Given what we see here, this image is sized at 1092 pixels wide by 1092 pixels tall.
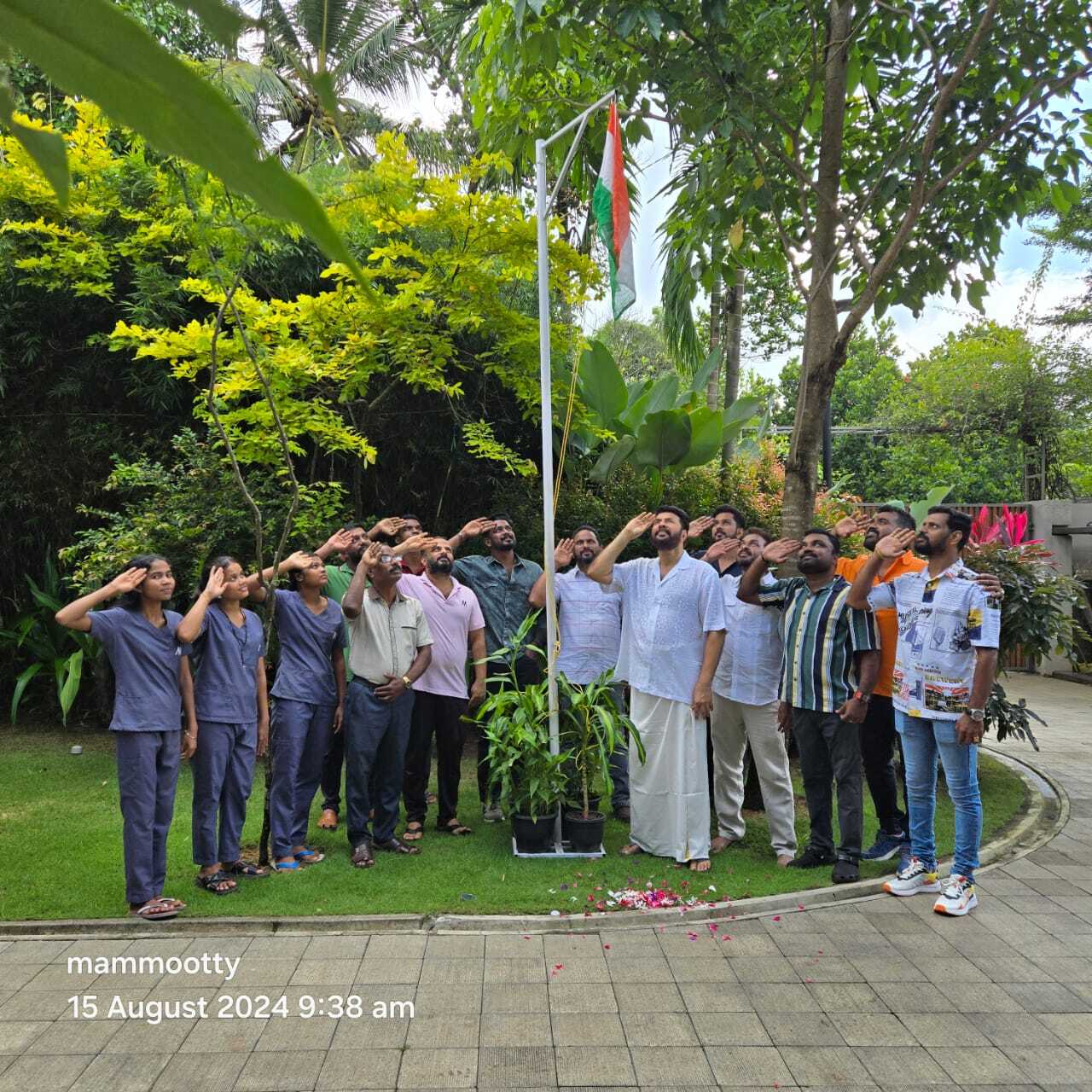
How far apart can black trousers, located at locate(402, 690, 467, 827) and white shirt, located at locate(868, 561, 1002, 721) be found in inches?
103

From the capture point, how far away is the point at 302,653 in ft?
17.0

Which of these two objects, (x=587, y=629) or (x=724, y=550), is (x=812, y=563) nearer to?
(x=724, y=550)

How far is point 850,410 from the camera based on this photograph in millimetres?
25844

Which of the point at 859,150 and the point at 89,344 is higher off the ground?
the point at 859,150

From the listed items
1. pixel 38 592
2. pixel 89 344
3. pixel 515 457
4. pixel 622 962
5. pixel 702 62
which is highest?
pixel 702 62

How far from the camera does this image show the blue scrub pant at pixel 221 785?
4.70 meters

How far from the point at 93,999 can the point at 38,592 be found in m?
5.84

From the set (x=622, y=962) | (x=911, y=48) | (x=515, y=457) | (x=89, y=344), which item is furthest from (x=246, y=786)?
(x=911, y=48)

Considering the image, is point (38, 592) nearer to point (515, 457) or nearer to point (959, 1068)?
point (515, 457)

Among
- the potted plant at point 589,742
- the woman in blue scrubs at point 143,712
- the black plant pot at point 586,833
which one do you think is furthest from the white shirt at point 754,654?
the woman in blue scrubs at point 143,712

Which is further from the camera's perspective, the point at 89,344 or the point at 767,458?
the point at 767,458

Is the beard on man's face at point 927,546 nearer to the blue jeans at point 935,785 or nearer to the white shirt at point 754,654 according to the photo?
the blue jeans at point 935,785

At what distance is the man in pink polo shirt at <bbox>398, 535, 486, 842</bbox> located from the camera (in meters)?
5.75

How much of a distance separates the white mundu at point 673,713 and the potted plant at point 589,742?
14 centimetres
